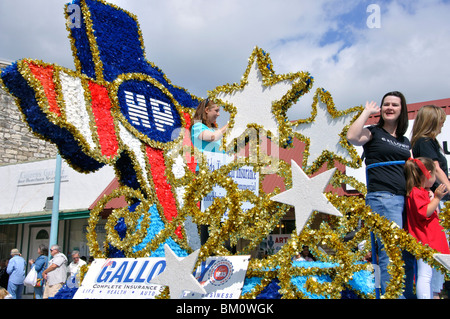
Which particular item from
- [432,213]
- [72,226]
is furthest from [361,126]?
[72,226]

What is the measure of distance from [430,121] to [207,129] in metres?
1.65

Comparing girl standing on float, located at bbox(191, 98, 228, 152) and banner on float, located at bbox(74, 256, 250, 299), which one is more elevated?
girl standing on float, located at bbox(191, 98, 228, 152)

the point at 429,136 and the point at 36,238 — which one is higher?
the point at 429,136

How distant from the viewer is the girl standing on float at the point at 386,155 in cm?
233

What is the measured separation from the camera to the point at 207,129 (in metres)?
3.47

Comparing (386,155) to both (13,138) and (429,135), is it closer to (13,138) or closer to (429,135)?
(429,135)

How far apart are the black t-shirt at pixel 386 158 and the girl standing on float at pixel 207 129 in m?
1.31

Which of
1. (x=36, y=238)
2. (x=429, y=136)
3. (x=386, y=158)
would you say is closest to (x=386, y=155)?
(x=386, y=158)

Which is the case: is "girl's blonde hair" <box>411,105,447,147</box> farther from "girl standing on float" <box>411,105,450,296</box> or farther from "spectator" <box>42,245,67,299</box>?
"spectator" <box>42,245,67,299</box>

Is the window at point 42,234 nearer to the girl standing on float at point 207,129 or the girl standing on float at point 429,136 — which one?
the girl standing on float at point 207,129

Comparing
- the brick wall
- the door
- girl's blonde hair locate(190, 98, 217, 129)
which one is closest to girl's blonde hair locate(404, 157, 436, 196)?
girl's blonde hair locate(190, 98, 217, 129)

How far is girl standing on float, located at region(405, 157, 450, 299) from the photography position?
2.18 metres

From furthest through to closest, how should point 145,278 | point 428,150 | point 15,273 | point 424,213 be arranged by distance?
point 15,273
point 145,278
point 428,150
point 424,213

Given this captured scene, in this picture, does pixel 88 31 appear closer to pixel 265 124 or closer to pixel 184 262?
pixel 265 124
